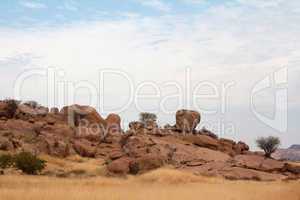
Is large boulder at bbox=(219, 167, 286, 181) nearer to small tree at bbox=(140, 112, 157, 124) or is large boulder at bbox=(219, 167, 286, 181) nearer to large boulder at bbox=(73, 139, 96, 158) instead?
large boulder at bbox=(73, 139, 96, 158)

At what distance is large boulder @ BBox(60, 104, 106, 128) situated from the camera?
6631 centimetres

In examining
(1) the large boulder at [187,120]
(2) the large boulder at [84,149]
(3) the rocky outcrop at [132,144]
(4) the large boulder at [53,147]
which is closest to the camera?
(3) the rocky outcrop at [132,144]

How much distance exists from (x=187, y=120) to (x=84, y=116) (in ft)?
47.4

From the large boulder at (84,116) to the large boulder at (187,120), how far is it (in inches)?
408

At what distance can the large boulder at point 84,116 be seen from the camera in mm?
66312

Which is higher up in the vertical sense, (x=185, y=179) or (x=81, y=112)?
(x=81, y=112)

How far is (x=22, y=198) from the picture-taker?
54.8ft

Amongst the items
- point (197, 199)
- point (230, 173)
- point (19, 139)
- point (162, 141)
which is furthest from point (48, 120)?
point (197, 199)

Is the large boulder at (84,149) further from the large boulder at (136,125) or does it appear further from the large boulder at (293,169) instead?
the large boulder at (293,169)

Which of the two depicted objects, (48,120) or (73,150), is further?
(48,120)

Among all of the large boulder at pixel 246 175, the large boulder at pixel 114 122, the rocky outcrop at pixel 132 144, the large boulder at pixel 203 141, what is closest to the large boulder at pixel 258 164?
the rocky outcrop at pixel 132 144

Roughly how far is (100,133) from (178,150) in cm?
1413

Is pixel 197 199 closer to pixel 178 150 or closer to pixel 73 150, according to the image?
pixel 178 150

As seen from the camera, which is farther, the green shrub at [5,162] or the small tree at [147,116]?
the small tree at [147,116]
